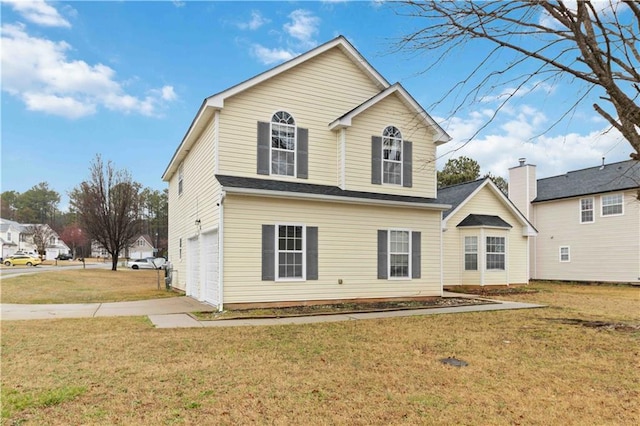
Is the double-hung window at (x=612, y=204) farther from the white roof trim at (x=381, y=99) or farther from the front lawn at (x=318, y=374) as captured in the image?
the front lawn at (x=318, y=374)

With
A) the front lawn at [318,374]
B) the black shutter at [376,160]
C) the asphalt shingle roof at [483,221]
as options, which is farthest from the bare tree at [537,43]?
the asphalt shingle roof at [483,221]

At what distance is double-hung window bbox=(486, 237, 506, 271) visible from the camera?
61.6 ft

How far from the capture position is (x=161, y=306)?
12180 mm

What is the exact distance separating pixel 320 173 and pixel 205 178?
367cm

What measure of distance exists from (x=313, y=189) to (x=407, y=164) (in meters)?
3.80

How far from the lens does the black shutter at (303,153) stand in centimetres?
1284

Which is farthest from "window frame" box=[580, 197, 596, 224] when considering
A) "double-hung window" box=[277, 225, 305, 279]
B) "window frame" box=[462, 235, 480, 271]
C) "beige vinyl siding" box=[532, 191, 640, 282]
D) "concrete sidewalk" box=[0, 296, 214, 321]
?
"concrete sidewalk" box=[0, 296, 214, 321]

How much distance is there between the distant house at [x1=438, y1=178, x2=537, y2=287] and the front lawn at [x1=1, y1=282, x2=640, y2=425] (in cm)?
957

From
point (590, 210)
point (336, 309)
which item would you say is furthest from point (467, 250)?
point (590, 210)

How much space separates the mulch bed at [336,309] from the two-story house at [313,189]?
355 mm

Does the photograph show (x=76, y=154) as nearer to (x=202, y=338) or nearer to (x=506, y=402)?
(x=202, y=338)

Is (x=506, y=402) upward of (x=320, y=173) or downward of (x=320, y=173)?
downward

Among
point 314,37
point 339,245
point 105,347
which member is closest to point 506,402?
point 105,347

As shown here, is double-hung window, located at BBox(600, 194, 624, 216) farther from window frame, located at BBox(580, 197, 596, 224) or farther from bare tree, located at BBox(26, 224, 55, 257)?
bare tree, located at BBox(26, 224, 55, 257)
